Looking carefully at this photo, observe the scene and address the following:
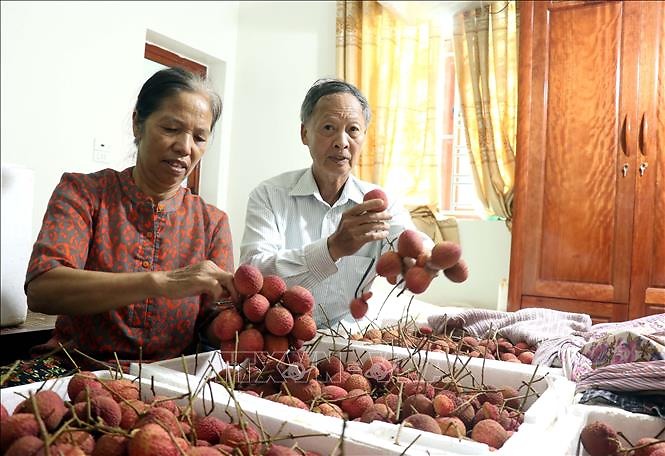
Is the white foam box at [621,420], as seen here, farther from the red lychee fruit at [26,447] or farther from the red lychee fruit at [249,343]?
the red lychee fruit at [26,447]

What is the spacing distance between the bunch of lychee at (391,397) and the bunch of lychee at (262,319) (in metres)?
0.03

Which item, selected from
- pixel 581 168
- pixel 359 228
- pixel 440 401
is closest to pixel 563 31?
pixel 581 168

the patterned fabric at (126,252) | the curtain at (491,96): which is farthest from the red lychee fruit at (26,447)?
the curtain at (491,96)

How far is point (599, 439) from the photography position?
756 millimetres

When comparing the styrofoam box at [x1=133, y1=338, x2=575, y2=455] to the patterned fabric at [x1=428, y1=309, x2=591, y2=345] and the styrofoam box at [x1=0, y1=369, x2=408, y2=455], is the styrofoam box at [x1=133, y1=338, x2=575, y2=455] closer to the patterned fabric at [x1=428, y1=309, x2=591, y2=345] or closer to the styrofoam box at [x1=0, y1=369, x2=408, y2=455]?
the styrofoam box at [x1=0, y1=369, x2=408, y2=455]

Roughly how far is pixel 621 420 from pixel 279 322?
20.5 inches

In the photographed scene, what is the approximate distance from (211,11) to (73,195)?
307 cm

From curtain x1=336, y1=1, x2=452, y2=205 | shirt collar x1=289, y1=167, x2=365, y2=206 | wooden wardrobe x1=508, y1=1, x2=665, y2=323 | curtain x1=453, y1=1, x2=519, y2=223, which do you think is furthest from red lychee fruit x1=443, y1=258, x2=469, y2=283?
curtain x1=336, y1=1, x2=452, y2=205

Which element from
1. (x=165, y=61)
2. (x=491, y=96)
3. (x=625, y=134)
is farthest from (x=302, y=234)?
(x=165, y=61)

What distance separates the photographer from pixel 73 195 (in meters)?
1.11

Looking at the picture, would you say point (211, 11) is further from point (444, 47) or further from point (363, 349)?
point (363, 349)

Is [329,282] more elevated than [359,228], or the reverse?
[359,228]

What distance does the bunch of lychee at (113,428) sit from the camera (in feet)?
1.90

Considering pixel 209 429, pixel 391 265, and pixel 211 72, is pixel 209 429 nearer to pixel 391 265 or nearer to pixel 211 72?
pixel 391 265
